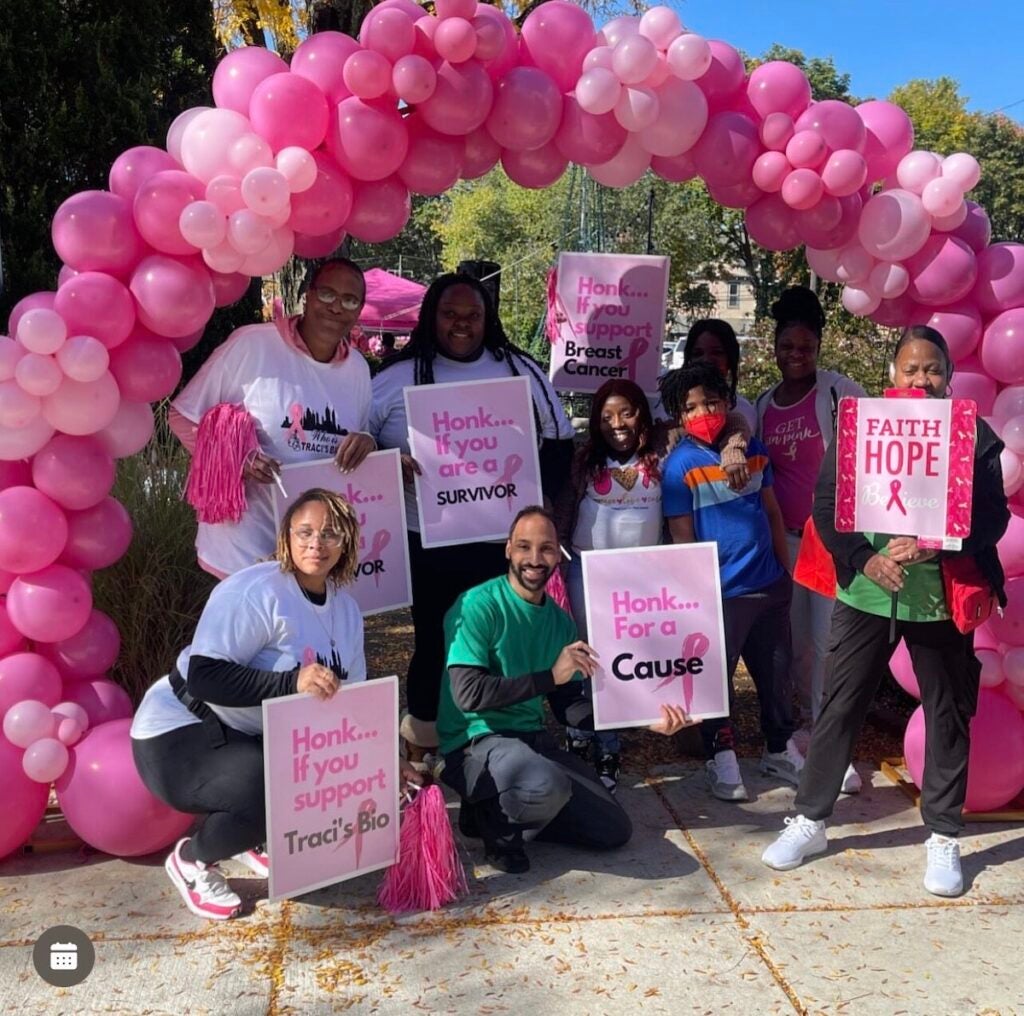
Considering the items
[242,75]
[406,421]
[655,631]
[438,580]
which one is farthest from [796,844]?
[242,75]

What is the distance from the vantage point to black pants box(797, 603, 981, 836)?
11.8 feet

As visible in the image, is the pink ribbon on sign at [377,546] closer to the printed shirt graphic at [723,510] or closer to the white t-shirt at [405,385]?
the white t-shirt at [405,385]

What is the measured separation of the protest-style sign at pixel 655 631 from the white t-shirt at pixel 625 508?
37 centimetres

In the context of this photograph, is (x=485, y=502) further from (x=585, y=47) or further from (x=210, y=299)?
(x=585, y=47)

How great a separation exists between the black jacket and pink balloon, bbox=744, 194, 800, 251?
995 millimetres

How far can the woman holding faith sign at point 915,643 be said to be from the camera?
3473mm

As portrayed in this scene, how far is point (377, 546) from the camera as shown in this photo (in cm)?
416

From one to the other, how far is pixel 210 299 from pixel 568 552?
1647 millimetres

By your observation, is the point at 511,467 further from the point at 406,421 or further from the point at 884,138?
the point at 884,138

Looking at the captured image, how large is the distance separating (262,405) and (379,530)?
68 cm

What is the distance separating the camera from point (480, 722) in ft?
12.3

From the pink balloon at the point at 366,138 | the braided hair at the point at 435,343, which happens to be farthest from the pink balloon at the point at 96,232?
the braided hair at the point at 435,343

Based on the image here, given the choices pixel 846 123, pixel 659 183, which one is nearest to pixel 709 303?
pixel 659 183

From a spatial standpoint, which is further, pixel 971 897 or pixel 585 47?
pixel 585 47
